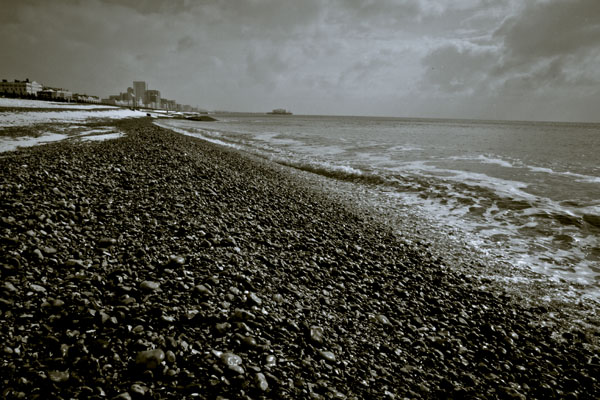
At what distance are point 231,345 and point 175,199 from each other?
5.46m

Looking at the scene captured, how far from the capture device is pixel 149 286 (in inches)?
169

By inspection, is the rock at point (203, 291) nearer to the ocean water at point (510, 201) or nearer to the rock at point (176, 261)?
the rock at point (176, 261)

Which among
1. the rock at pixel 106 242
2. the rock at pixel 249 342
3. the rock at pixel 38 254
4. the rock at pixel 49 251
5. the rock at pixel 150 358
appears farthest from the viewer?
the rock at pixel 106 242

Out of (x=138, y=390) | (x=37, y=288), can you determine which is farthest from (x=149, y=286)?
(x=138, y=390)

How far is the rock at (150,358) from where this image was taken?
3.09 metres

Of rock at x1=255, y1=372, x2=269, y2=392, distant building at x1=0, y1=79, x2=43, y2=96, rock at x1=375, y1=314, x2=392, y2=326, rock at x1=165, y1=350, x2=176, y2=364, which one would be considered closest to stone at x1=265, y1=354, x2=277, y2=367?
rock at x1=255, y1=372, x2=269, y2=392

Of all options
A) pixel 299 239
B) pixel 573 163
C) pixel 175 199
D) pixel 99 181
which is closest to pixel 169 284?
pixel 299 239

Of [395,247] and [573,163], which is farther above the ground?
[573,163]

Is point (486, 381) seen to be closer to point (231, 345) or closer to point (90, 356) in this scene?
point (231, 345)

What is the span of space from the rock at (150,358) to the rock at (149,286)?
1.18 meters

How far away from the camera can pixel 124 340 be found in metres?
3.36

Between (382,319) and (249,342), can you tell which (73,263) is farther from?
(382,319)

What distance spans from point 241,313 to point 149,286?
1.44 m

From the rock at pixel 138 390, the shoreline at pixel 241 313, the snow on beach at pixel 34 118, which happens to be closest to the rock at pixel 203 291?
the shoreline at pixel 241 313
